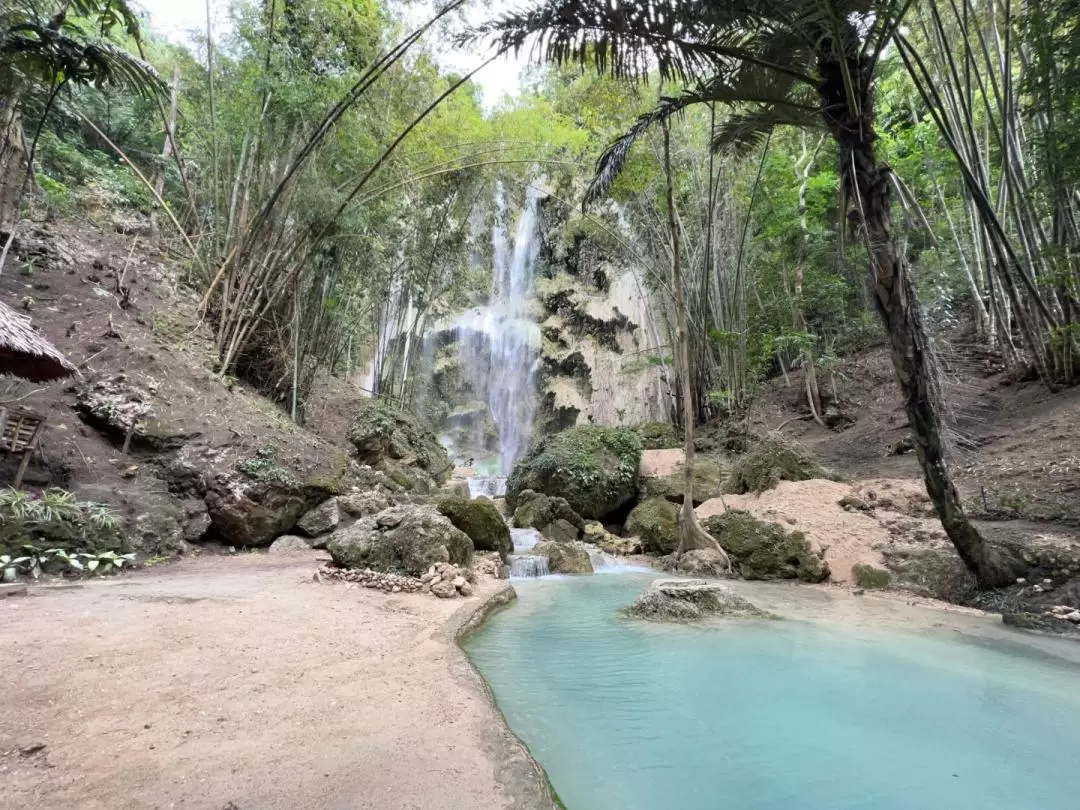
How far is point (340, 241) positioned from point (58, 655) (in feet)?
22.6

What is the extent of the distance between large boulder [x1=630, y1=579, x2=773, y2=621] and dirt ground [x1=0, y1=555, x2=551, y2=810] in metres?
1.85

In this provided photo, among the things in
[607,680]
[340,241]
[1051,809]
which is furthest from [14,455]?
[1051,809]

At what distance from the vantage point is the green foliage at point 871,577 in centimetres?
505

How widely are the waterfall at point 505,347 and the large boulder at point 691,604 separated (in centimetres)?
1218

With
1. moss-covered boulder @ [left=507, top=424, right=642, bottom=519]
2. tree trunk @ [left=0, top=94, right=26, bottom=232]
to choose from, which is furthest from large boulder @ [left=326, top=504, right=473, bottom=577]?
tree trunk @ [left=0, top=94, right=26, bottom=232]

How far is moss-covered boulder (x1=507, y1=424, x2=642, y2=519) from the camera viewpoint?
9.02 meters

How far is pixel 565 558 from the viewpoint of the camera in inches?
265

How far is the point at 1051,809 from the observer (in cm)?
177

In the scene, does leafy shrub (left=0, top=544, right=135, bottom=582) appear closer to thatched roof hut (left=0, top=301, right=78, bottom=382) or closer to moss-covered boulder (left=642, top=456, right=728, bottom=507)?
thatched roof hut (left=0, top=301, right=78, bottom=382)

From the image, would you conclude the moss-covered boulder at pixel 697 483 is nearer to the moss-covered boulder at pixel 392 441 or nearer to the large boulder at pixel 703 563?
the large boulder at pixel 703 563

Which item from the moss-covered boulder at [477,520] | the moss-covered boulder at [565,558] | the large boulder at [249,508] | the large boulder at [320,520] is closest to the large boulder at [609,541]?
the moss-covered boulder at [565,558]

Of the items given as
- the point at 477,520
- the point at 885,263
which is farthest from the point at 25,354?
the point at 885,263

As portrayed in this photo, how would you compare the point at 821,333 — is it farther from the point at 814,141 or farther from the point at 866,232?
the point at 866,232

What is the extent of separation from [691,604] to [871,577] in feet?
7.20
